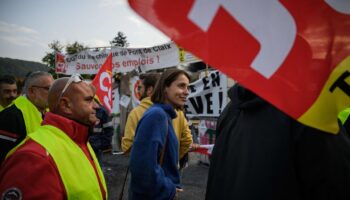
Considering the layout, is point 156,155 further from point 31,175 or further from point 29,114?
point 29,114

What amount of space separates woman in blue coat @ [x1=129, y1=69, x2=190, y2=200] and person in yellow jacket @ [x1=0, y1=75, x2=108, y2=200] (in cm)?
41

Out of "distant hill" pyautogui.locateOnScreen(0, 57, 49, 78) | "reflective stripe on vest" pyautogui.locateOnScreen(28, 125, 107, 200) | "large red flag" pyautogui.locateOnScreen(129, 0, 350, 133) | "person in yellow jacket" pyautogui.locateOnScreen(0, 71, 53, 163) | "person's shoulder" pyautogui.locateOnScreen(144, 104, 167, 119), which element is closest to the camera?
"large red flag" pyautogui.locateOnScreen(129, 0, 350, 133)

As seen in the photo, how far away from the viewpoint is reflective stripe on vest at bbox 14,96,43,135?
9.70 feet

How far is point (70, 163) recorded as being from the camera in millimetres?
1676

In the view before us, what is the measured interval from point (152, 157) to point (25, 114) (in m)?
1.57

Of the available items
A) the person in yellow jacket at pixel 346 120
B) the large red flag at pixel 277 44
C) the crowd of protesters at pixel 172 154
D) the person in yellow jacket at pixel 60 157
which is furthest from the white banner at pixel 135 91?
the large red flag at pixel 277 44

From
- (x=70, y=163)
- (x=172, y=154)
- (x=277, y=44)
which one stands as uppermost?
(x=277, y=44)

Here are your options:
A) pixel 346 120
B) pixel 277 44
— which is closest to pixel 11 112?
pixel 277 44

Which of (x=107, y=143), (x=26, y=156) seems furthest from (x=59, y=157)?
(x=107, y=143)

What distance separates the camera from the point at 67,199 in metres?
1.59

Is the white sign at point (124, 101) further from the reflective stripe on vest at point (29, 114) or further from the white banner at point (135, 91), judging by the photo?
the reflective stripe on vest at point (29, 114)

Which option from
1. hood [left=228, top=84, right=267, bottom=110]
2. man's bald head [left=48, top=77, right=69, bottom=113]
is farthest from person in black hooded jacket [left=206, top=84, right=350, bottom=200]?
man's bald head [left=48, top=77, right=69, bottom=113]

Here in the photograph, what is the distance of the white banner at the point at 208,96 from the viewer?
22.2 feet

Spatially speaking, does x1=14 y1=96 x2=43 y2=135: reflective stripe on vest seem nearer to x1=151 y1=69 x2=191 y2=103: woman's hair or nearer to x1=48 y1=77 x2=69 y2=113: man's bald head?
x1=48 y1=77 x2=69 y2=113: man's bald head
